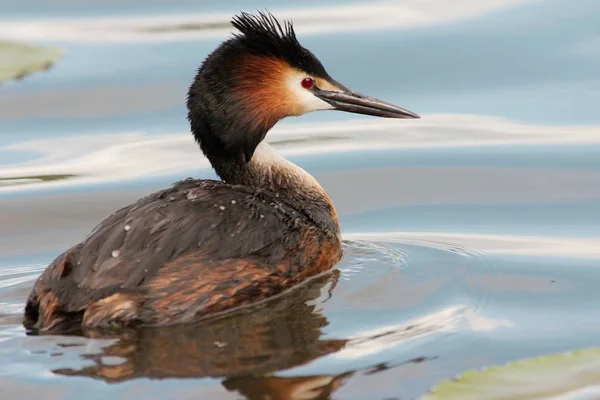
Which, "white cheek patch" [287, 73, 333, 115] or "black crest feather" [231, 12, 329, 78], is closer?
"black crest feather" [231, 12, 329, 78]

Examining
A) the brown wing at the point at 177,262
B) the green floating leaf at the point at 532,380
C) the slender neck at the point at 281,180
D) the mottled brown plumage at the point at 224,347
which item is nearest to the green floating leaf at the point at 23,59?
the slender neck at the point at 281,180

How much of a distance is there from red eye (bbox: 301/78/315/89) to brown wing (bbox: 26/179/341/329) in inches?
32.0

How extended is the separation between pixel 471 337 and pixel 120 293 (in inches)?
62.2

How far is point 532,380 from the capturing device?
5129 millimetres

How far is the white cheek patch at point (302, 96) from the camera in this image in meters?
7.33

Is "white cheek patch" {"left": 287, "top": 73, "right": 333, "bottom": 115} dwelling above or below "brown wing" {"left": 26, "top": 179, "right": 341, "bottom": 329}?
above

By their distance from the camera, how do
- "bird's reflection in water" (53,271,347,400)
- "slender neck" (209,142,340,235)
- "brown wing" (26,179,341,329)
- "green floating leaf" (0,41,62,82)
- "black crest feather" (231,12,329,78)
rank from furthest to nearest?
"green floating leaf" (0,41,62,82), "slender neck" (209,142,340,235), "black crest feather" (231,12,329,78), "brown wing" (26,179,341,329), "bird's reflection in water" (53,271,347,400)

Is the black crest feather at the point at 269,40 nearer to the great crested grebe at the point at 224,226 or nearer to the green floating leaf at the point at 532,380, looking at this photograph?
the great crested grebe at the point at 224,226

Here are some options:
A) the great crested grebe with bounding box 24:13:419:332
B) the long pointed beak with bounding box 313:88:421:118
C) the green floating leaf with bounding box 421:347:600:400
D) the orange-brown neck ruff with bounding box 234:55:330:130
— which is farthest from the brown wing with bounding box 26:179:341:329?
the green floating leaf with bounding box 421:347:600:400

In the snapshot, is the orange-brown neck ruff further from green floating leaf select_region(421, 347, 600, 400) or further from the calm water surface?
green floating leaf select_region(421, 347, 600, 400)

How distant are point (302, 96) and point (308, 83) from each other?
0.26 feet

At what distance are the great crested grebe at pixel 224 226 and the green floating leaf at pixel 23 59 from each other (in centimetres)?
365

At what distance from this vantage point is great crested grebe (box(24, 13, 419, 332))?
6.16m

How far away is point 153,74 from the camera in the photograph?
11.0 meters
